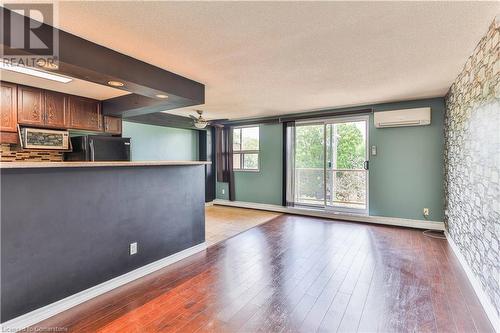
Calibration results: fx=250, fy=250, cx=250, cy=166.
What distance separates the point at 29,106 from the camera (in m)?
3.50

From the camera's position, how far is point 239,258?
3135mm

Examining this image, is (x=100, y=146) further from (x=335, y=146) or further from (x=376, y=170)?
(x=376, y=170)

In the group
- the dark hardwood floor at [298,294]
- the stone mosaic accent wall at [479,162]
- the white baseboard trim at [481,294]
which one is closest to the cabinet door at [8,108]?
the dark hardwood floor at [298,294]

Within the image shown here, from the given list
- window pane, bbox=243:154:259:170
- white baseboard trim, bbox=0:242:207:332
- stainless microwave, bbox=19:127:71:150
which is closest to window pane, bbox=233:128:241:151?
window pane, bbox=243:154:259:170

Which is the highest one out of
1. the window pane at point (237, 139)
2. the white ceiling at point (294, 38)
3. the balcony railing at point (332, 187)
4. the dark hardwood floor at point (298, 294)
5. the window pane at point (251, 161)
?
the white ceiling at point (294, 38)

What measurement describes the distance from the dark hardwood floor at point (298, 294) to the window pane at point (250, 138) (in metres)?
3.33

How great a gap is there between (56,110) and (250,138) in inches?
157

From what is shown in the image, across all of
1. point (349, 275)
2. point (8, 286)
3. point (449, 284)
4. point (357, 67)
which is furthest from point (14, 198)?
point (449, 284)

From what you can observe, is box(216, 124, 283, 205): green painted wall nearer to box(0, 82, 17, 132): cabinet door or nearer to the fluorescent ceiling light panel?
the fluorescent ceiling light panel

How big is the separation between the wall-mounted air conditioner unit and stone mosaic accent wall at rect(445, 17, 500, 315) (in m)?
0.84

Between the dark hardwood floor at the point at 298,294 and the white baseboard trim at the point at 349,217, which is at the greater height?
the white baseboard trim at the point at 349,217

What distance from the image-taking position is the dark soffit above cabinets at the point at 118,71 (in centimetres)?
207

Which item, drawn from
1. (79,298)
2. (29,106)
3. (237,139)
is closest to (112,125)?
(29,106)

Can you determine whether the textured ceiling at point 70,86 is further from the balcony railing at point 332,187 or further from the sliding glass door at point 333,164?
the balcony railing at point 332,187
